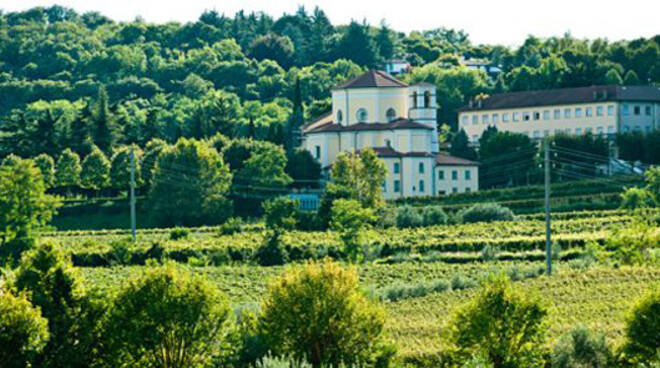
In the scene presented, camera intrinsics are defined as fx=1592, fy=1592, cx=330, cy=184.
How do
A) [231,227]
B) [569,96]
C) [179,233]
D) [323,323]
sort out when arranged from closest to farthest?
1. [323,323]
2. [179,233]
3. [231,227]
4. [569,96]

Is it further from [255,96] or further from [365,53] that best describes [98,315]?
[365,53]

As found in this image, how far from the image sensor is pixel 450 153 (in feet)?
352

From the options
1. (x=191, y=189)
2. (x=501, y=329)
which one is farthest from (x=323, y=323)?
(x=191, y=189)

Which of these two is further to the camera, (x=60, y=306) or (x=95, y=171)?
(x=95, y=171)

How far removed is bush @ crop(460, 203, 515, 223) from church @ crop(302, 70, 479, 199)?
1336 centimetres

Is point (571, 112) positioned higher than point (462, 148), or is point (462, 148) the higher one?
point (571, 112)

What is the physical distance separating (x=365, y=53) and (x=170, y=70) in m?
22.1

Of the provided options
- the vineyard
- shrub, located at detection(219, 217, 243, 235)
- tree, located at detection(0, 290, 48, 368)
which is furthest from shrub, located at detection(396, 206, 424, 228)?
tree, located at detection(0, 290, 48, 368)

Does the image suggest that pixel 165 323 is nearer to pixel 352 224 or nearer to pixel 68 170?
pixel 352 224

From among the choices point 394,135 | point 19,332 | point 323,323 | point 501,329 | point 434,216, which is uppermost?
point 394,135

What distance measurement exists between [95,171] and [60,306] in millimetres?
61755

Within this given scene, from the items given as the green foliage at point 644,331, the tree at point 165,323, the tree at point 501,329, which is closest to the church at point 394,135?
the tree at point 501,329

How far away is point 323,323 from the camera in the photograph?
139 feet

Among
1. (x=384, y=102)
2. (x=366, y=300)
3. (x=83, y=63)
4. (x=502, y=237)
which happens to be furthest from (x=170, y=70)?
(x=366, y=300)
